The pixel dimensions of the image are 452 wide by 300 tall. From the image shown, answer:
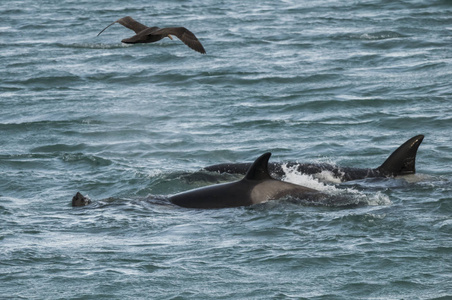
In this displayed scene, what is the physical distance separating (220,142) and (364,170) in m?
4.66

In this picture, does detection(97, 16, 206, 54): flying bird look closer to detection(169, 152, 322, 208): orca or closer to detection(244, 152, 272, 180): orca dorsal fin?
detection(244, 152, 272, 180): orca dorsal fin

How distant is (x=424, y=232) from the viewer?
38.8ft

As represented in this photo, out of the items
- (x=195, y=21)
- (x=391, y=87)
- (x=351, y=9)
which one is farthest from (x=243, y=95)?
(x=351, y=9)

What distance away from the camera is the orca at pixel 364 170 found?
1511 centimetres

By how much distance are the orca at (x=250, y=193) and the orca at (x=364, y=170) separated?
77.1 inches

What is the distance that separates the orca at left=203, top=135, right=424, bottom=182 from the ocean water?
273 mm

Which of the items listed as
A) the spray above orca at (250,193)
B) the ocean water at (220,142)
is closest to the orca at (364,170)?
the ocean water at (220,142)

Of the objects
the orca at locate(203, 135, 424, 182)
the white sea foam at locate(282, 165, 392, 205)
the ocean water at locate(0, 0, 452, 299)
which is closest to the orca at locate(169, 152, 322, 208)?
the ocean water at locate(0, 0, 452, 299)

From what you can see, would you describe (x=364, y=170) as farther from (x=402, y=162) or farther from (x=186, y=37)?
(x=186, y=37)

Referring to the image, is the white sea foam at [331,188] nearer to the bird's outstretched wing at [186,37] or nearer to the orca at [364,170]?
the orca at [364,170]

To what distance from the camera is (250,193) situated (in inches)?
525

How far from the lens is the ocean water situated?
10820mm

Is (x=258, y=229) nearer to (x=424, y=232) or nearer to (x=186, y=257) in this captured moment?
(x=186, y=257)

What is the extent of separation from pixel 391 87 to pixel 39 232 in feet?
44.0
